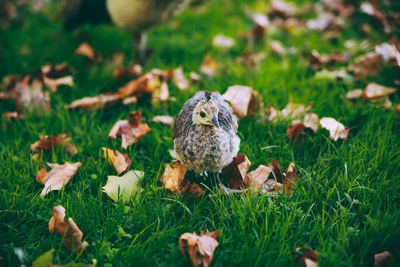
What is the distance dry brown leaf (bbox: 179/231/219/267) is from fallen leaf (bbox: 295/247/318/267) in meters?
0.43

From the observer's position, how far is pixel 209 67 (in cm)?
Result: 346

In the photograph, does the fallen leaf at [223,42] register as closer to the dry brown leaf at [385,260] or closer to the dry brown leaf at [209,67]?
the dry brown leaf at [209,67]

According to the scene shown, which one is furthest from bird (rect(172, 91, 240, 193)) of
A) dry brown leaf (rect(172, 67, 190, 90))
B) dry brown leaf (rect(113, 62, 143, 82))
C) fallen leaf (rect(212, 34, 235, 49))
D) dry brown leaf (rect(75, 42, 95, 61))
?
fallen leaf (rect(212, 34, 235, 49))

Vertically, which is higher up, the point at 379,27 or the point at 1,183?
the point at 1,183

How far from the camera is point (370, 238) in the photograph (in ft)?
5.34

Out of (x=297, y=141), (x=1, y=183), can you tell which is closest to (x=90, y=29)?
(x=1, y=183)

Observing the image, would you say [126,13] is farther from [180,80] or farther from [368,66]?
[368,66]

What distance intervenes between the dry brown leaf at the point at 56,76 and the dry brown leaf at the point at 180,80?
3.42 feet

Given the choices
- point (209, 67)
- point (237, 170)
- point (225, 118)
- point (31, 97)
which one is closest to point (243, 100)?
point (225, 118)

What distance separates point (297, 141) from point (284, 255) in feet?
3.38

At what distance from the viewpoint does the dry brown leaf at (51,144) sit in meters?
2.29

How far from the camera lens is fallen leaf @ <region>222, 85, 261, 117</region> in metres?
2.53

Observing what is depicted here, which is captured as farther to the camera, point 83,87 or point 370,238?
point 83,87

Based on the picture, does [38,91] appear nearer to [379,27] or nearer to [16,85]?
[16,85]
